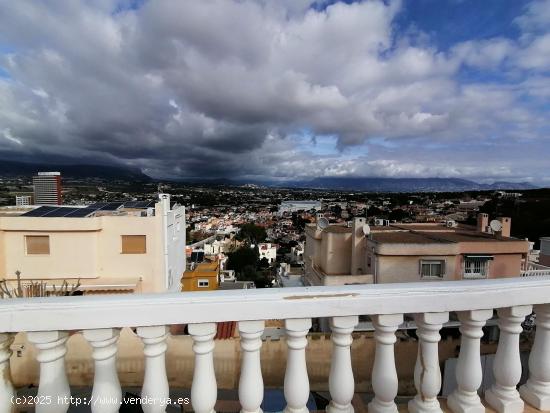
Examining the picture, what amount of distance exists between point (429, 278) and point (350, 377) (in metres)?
13.8

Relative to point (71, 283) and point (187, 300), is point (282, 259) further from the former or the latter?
point (187, 300)

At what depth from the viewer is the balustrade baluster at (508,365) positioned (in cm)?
179

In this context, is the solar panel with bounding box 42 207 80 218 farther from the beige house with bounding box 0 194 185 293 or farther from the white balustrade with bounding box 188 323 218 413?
the white balustrade with bounding box 188 323 218 413

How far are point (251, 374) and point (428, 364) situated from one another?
0.94 meters

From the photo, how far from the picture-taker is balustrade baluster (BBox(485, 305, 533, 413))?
179 cm

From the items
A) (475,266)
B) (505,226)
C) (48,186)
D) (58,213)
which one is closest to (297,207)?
(48,186)

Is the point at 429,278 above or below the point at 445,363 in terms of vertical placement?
below

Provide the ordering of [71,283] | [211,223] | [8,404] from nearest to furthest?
[8,404] < [71,283] < [211,223]

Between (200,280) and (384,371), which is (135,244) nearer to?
(200,280)

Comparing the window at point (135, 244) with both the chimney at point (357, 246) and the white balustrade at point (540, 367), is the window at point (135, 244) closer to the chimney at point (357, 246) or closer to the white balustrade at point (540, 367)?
the chimney at point (357, 246)

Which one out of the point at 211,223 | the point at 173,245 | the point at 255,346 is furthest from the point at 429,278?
the point at 211,223

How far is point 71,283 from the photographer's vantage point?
13430 mm

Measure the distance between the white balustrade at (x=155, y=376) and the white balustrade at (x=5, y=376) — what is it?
56 centimetres

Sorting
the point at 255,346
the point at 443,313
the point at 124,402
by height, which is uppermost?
the point at 443,313
